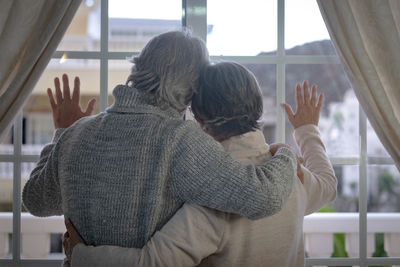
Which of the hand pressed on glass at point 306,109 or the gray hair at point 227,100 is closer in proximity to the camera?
the gray hair at point 227,100

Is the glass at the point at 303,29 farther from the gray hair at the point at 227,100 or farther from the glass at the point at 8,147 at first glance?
the glass at the point at 8,147

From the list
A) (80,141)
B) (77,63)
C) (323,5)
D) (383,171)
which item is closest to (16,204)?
(77,63)

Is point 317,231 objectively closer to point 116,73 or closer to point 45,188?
point 116,73

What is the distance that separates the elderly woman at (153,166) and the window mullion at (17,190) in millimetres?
688

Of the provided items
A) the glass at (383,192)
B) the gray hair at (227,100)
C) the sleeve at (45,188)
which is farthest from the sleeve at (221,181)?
the glass at (383,192)

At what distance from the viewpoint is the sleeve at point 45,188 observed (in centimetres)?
149

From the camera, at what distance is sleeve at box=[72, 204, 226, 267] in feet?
4.27

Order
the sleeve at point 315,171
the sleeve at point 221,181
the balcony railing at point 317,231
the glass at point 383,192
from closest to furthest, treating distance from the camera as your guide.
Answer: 1. the sleeve at point 221,181
2. the sleeve at point 315,171
3. the balcony railing at point 317,231
4. the glass at point 383,192

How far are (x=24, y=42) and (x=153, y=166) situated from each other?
0.89m

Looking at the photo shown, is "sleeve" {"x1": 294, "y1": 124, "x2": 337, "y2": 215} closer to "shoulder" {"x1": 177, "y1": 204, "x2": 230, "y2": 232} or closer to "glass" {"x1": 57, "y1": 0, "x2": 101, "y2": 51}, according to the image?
"shoulder" {"x1": 177, "y1": 204, "x2": 230, "y2": 232}

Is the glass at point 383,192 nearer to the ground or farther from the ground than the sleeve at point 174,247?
nearer to the ground

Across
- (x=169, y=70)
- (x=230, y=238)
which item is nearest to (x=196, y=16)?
(x=169, y=70)

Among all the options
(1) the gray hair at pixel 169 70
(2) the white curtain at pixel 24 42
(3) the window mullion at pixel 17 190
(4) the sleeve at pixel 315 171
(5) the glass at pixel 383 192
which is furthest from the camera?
(5) the glass at pixel 383 192

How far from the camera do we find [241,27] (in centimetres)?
207
